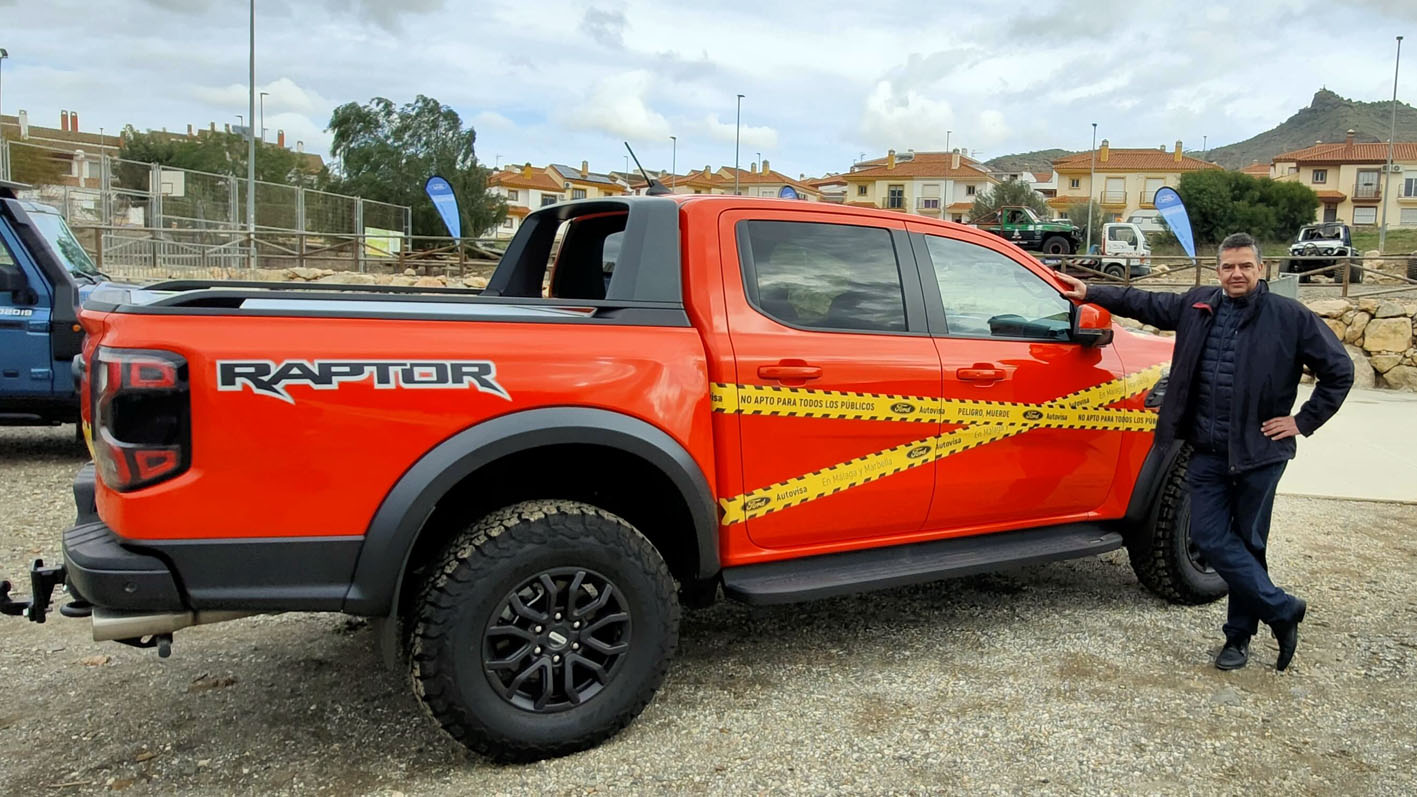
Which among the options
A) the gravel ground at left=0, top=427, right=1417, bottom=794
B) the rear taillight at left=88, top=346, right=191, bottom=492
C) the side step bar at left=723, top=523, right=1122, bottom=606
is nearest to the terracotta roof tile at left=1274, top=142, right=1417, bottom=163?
the gravel ground at left=0, top=427, right=1417, bottom=794

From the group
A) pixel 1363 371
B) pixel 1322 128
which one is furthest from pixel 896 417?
pixel 1322 128

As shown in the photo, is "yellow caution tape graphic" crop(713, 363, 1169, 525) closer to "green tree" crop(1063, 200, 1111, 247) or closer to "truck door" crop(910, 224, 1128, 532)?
"truck door" crop(910, 224, 1128, 532)

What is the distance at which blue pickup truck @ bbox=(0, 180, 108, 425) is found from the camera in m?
6.73

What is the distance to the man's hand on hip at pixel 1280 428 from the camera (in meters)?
3.65

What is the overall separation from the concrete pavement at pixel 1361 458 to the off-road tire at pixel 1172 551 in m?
2.84

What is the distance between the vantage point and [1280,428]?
3656mm

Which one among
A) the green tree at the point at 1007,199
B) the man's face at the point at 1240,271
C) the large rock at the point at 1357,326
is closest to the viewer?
the man's face at the point at 1240,271

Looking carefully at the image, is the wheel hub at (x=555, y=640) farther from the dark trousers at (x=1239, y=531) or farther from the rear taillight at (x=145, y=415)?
the dark trousers at (x=1239, y=531)

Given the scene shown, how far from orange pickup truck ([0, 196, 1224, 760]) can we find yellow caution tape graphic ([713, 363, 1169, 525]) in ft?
0.03

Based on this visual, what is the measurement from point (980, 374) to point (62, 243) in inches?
265

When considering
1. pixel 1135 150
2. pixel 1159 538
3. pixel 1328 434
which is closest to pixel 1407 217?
pixel 1135 150

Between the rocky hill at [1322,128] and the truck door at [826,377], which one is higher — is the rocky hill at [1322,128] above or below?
above

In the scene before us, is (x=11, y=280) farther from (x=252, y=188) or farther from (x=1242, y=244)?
(x=252, y=188)

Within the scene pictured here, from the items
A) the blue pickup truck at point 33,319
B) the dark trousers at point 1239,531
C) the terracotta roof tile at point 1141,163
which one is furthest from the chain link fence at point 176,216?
the terracotta roof tile at point 1141,163
